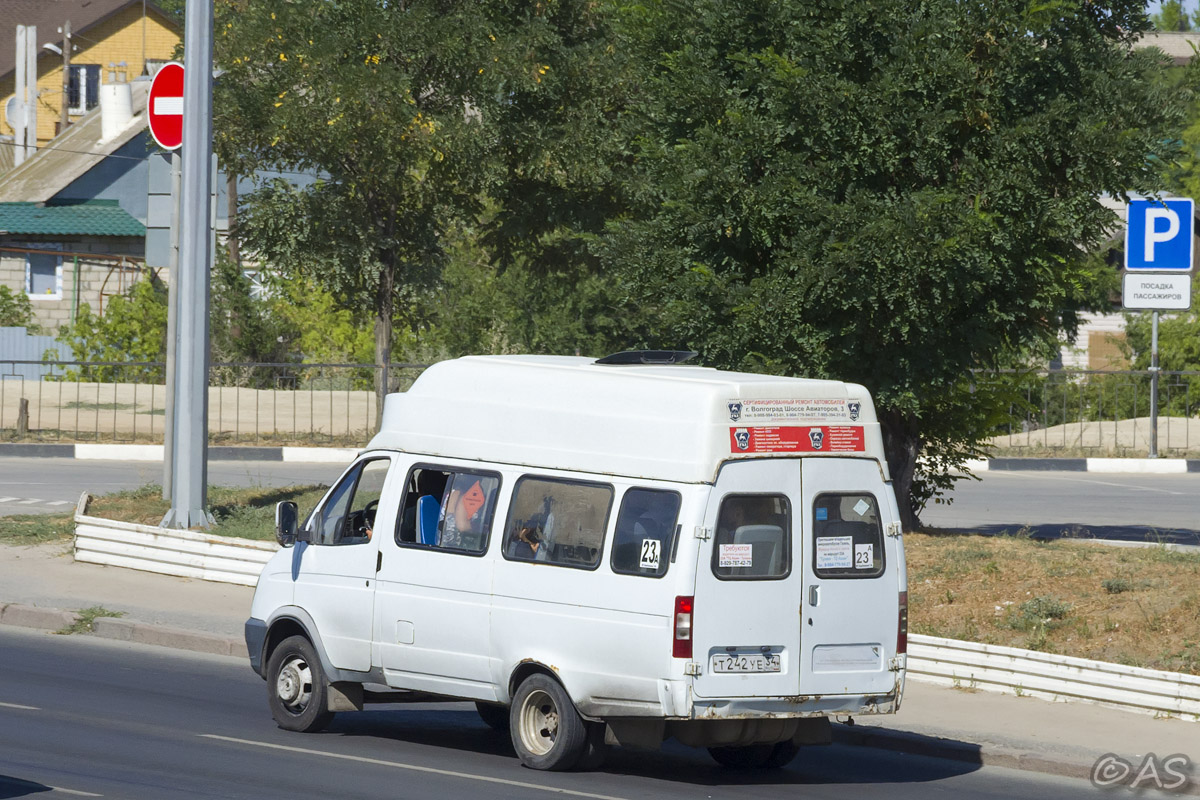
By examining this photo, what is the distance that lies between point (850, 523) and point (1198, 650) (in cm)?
380

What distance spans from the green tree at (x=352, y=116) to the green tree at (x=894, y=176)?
10.7 m

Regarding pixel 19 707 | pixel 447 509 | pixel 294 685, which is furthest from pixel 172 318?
pixel 447 509

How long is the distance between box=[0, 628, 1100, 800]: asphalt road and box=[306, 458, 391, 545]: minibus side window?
1.26 meters

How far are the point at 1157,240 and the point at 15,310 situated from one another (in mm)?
31441

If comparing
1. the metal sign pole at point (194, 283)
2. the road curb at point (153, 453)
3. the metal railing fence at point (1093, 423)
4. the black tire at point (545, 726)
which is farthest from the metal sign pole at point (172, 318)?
the metal railing fence at point (1093, 423)

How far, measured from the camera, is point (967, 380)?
53.8 ft

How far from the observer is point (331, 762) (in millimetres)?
9242

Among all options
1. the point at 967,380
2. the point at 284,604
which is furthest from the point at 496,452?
the point at 967,380

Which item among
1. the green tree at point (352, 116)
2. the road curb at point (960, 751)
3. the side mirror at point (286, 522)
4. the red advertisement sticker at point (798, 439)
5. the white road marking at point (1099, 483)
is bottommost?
the road curb at point (960, 751)

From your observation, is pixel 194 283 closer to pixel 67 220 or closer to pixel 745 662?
pixel 745 662

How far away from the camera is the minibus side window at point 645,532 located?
874cm

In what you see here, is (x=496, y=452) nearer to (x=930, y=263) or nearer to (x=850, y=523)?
(x=850, y=523)

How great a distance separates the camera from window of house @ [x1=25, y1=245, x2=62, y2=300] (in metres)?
47.0

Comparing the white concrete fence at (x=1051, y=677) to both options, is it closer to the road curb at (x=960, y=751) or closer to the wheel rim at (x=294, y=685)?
the road curb at (x=960, y=751)
